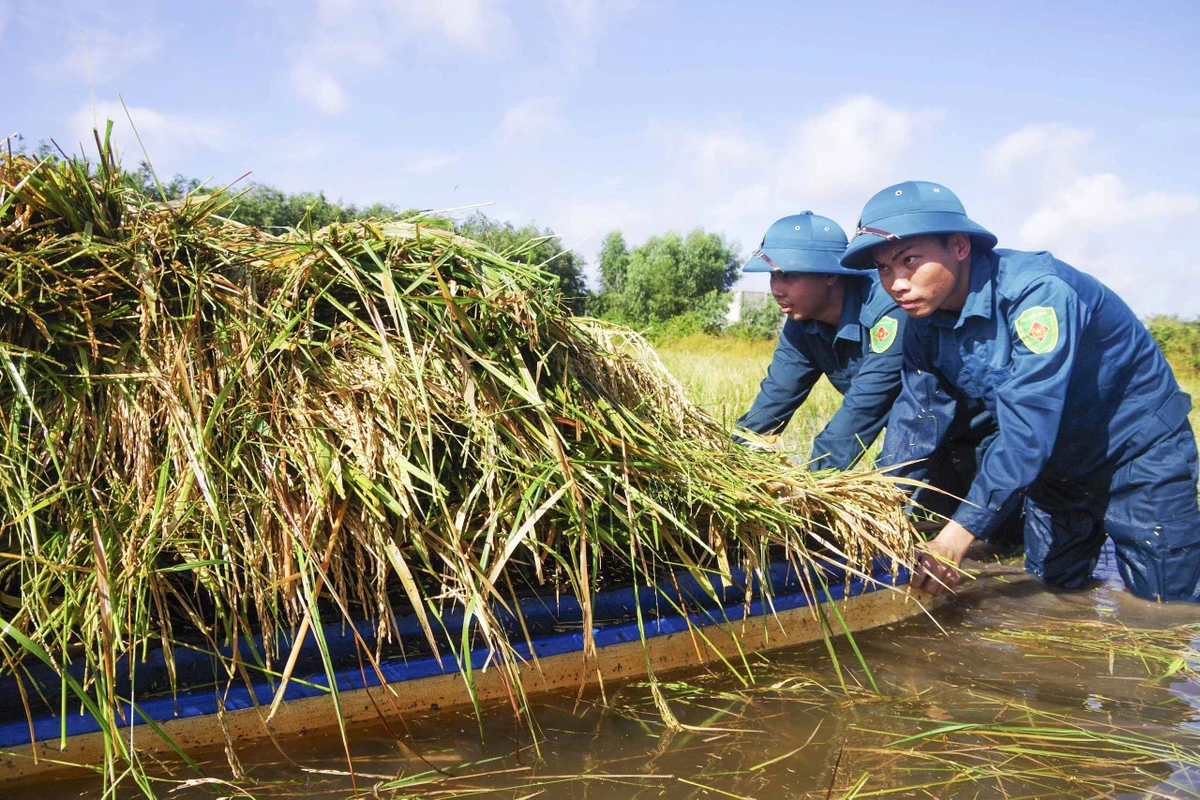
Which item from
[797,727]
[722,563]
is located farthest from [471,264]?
[797,727]

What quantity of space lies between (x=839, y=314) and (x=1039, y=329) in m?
1.33

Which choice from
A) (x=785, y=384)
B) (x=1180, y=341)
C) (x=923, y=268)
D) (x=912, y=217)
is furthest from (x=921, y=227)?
(x=1180, y=341)

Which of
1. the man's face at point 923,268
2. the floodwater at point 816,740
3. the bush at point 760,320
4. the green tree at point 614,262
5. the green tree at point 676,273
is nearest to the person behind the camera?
the floodwater at point 816,740

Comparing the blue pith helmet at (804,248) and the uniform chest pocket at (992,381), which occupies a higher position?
the blue pith helmet at (804,248)

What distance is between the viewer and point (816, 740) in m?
2.21

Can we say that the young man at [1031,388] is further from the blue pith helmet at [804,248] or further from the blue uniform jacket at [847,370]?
the blue pith helmet at [804,248]

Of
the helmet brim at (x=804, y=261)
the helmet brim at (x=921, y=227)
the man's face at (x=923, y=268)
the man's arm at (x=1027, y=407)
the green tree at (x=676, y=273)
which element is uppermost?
the green tree at (x=676, y=273)

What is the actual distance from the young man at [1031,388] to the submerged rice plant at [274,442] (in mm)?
1150

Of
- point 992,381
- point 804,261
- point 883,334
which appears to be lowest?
point 992,381

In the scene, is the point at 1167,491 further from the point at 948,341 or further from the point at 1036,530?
the point at 948,341

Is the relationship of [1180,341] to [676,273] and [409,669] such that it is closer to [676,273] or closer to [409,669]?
[409,669]

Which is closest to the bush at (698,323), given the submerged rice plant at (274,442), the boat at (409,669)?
the boat at (409,669)

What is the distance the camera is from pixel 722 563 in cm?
249

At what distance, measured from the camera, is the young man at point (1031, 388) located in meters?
2.86
